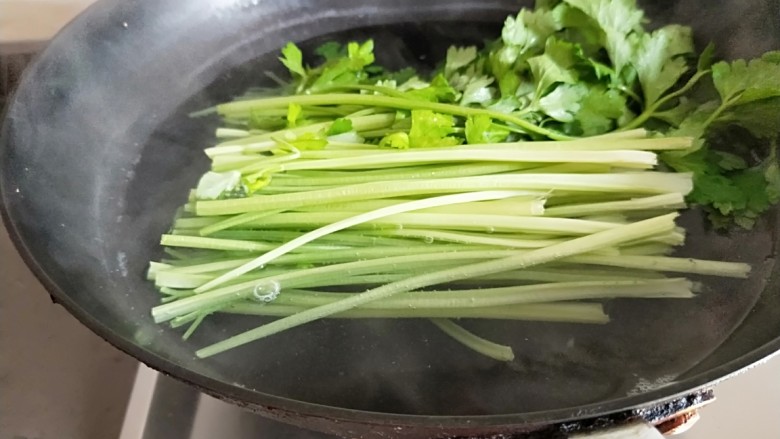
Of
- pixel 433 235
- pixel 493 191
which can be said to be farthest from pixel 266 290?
pixel 493 191

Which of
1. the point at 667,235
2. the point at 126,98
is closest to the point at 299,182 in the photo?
the point at 126,98

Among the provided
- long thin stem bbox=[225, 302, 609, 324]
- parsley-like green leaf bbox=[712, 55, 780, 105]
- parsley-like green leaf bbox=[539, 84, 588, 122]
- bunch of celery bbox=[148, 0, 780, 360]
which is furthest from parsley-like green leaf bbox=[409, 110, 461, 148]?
parsley-like green leaf bbox=[712, 55, 780, 105]

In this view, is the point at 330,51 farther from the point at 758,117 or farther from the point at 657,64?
the point at 758,117

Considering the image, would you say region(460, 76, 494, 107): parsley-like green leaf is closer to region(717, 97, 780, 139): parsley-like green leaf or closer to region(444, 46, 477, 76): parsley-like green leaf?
region(444, 46, 477, 76): parsley-like green leaf

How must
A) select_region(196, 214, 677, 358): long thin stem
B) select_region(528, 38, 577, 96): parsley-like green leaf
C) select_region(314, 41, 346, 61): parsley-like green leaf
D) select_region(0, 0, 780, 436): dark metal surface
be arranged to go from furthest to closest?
select_region(314, 41, 346, 61): parsley-like green leaf → select_region(528, 38, 577, 96): parsley-like green leaf → select_region(196, 214, 677, 358): long thin stem → select_region(0, 0, 780, 436): dark metal surface

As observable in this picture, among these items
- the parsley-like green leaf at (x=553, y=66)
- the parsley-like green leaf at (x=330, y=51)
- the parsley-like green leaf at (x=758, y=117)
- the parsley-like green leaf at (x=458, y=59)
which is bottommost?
the parsley-like green leaf at (x=758, y=117)

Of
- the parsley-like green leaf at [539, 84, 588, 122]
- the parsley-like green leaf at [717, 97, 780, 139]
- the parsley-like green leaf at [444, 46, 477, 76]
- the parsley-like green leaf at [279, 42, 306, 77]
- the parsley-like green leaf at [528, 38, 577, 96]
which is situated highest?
the parsley-like green leaf at [444, 46, 477, 76]

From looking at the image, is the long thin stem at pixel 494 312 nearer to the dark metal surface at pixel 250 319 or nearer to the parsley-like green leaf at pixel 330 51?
the dark metal surface at pixel 250 319

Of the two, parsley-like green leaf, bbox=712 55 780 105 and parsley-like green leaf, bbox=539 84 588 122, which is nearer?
parsley-like green leaf, bbox=712 55 780 105

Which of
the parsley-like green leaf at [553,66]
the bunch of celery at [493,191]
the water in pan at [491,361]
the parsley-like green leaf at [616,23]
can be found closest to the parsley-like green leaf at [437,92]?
the bunch of celery at [493,191]
